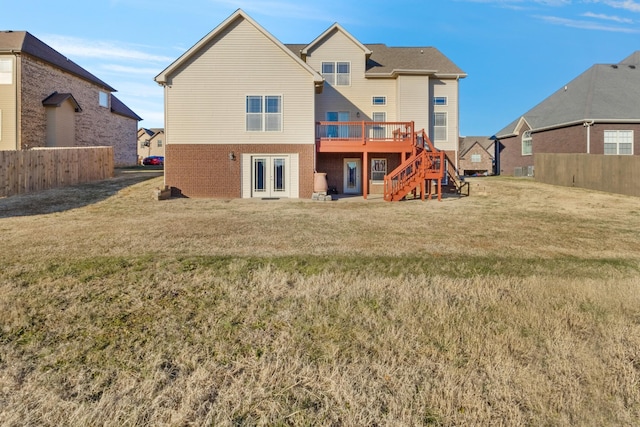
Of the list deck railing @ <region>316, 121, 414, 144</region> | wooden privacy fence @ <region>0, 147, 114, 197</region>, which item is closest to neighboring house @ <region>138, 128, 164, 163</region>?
wooden privacy fence @ <region>0, 147, 114, 197</region>

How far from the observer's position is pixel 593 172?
20.8 metres

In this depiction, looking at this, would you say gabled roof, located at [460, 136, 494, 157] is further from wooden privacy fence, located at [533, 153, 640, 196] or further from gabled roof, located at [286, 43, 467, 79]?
gabled roof, located at [286, 43, 467, 79]

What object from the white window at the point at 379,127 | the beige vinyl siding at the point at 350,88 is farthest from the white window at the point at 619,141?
the white window at the point at 379,127

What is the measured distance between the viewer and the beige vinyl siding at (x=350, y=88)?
21.6 metres

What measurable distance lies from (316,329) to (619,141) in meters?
29.6

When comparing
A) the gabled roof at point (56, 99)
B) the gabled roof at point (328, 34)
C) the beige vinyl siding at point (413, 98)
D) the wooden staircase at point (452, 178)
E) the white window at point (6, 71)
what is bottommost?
the wooden staircase at point (452, 178)

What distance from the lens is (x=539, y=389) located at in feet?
10.6

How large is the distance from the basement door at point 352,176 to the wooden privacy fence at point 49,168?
14764mm

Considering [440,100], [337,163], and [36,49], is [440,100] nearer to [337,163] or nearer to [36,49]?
[337,163]

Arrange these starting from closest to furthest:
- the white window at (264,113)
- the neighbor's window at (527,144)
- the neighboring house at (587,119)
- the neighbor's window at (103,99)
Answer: the white window at (264,113)
the neighboring house at (587,119)
the neighbor's window at (527,144)
the neighbor's window at (103,99)

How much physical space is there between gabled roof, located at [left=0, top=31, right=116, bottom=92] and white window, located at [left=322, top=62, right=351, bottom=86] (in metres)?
19.0

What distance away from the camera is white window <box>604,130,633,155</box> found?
25.0m

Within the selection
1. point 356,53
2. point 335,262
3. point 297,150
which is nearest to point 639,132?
point 356,53

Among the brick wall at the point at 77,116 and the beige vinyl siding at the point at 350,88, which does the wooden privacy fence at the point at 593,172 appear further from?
the brick wall at the point at 77,116
